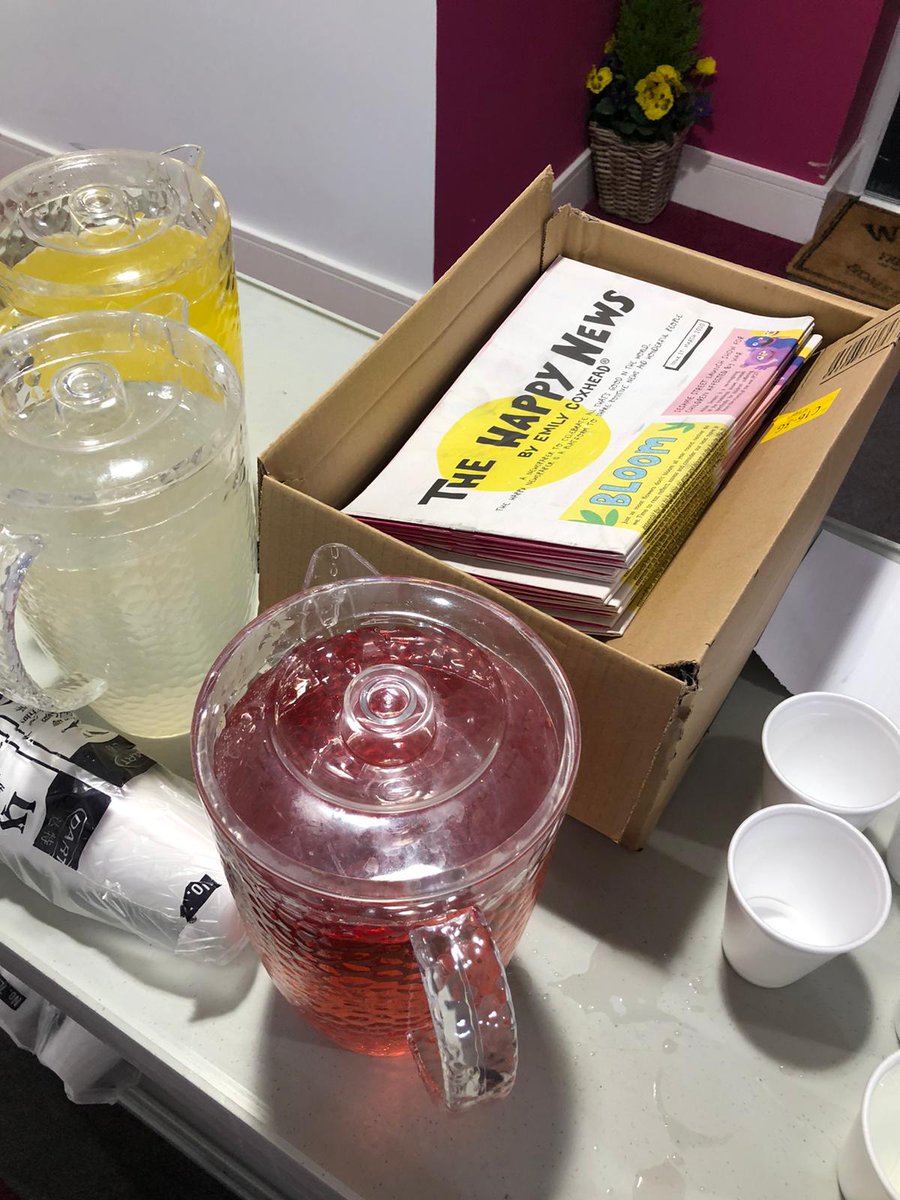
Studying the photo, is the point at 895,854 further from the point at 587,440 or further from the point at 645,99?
the point at 645,99

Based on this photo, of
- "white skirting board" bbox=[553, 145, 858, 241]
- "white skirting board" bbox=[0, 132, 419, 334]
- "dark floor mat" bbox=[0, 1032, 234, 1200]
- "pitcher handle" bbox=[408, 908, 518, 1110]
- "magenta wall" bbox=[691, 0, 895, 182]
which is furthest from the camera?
"white skirting board" bbox=[553, 145, 858, 241]

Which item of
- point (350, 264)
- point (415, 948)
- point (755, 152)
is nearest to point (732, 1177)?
point (415, 948)

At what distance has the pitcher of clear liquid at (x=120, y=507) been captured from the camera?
0.47 metres

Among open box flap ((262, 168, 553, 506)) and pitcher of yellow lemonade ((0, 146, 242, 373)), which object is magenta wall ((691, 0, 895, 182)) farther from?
pitcher of yellow lemonade ((0, 146, 242, 373))

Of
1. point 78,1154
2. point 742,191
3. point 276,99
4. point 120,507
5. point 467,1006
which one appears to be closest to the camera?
point 467,1006

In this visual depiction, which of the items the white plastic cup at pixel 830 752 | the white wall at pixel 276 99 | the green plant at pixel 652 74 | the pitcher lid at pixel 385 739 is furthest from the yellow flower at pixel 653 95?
the pitcher lid at pixel 385 739

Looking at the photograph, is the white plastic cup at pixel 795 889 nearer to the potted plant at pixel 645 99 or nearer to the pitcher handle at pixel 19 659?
the pitcher handle at pixel 19 659

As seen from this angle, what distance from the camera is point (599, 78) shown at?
8.15 feet

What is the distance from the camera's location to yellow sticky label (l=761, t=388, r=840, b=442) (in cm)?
63

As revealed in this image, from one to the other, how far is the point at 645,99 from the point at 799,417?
2.13 meters

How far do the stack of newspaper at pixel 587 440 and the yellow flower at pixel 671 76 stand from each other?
2004 mm

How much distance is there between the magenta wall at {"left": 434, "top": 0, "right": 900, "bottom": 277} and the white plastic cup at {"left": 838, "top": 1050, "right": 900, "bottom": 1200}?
5.73 ft

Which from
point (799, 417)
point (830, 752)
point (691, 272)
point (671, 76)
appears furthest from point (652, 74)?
point (830, 752)

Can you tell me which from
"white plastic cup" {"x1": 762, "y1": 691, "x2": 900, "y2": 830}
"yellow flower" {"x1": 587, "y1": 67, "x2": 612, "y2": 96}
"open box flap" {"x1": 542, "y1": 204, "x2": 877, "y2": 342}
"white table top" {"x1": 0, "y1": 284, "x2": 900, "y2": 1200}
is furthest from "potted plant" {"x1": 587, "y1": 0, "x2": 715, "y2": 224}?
"white table top" {"x1": 0, "y1": 284, "x2": 900, "y2": 1200}
